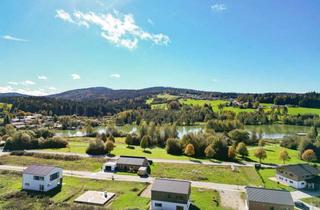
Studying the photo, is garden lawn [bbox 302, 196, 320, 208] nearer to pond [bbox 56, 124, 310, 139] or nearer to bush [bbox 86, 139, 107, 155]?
bush [bbox 86, 139, 107, 155]

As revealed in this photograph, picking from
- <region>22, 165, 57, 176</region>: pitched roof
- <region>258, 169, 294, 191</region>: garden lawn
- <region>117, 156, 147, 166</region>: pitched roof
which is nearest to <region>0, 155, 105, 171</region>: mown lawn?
<region>117, 156, 147, 166</region>: pitched roof

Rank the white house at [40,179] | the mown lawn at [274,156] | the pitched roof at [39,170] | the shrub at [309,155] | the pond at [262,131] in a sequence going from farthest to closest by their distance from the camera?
the pond at [262,131]
the mown lawn at [274,156]
the shrub at [309,155]
the pitched roof at [39,170]
the white house at [40,179]

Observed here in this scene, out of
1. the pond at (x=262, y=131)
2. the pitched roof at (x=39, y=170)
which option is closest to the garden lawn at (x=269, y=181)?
Result: the pitched roof at (x=39, y=170)

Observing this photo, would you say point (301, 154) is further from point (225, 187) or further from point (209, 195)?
point (209, 195)

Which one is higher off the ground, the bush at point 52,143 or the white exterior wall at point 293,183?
the bush at point 52,143

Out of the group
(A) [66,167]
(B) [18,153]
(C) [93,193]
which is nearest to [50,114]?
(B) [18,153]

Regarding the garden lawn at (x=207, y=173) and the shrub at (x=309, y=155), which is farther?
the shrub at (x=309, y=155)

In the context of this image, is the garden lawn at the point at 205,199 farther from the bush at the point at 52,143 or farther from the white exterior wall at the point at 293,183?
the bush at the point at 52,143
